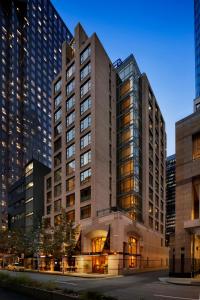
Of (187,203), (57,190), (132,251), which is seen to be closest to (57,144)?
(57,190)

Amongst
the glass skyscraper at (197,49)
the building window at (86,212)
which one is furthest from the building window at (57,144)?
the glass skyscraper at (197,49)

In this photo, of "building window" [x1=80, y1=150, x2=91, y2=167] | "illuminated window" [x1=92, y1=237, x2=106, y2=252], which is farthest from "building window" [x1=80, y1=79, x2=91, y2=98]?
"illuminated window" [x1=92, y1=237, x2=106, y2=252]

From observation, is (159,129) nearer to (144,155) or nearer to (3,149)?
(144,155)

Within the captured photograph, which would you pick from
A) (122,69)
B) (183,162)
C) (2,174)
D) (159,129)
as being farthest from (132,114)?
(2,174)

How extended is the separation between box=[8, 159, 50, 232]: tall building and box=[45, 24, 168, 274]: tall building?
21.3ft

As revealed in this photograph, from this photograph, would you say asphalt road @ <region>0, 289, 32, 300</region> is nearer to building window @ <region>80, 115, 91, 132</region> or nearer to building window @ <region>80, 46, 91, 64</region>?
building window @ <region>80, 115, 91, 132</region>

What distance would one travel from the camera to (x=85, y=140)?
7494cm

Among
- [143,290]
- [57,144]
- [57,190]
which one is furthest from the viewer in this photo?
[57,144]

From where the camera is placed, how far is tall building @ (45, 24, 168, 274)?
65.6 m

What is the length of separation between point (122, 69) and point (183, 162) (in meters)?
48.2

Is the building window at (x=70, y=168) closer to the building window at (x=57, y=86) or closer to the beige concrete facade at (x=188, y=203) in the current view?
the building window at (x=57, y=86)

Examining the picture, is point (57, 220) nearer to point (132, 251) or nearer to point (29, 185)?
point (29, 185)

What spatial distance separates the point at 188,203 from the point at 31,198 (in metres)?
60.9

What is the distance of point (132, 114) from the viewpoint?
8238 centimetres
